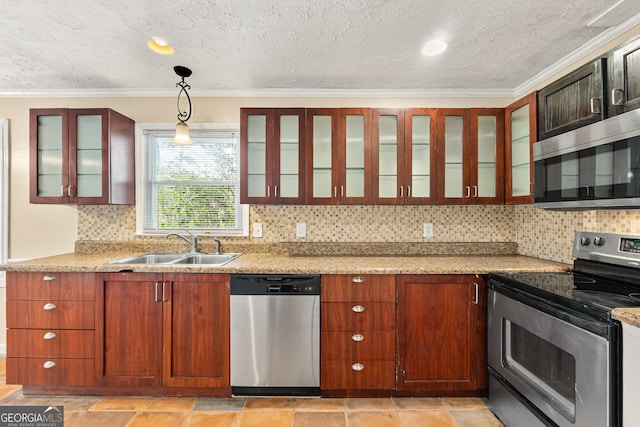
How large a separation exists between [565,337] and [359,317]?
3.64 ft

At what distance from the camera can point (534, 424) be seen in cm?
170

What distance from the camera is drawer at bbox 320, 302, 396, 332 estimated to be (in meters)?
2.21

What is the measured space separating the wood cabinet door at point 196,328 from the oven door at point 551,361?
173 cm

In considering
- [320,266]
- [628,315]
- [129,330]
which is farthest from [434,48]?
[129,330]

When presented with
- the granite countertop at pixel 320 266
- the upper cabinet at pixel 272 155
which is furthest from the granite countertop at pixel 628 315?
the upper cabinet at pixel 272 155

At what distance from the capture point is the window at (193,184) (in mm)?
2965

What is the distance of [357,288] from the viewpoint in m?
2.21

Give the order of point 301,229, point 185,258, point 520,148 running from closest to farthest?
point 520,148 → point 185,258 → point 301,229

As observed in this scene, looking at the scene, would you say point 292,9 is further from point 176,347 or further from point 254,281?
point 176,347

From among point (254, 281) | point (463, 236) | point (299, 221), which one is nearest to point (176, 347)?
point (254, 281)

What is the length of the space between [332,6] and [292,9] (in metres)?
0.21

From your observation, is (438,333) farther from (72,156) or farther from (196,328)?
(72,156)

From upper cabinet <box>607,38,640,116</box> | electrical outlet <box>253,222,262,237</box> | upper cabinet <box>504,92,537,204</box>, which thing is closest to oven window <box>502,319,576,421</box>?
upper cabinet <box>504,92,537,204</box>

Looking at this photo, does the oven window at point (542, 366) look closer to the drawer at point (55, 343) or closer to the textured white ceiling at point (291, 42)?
the textured white ceiling at point (291, 42)
